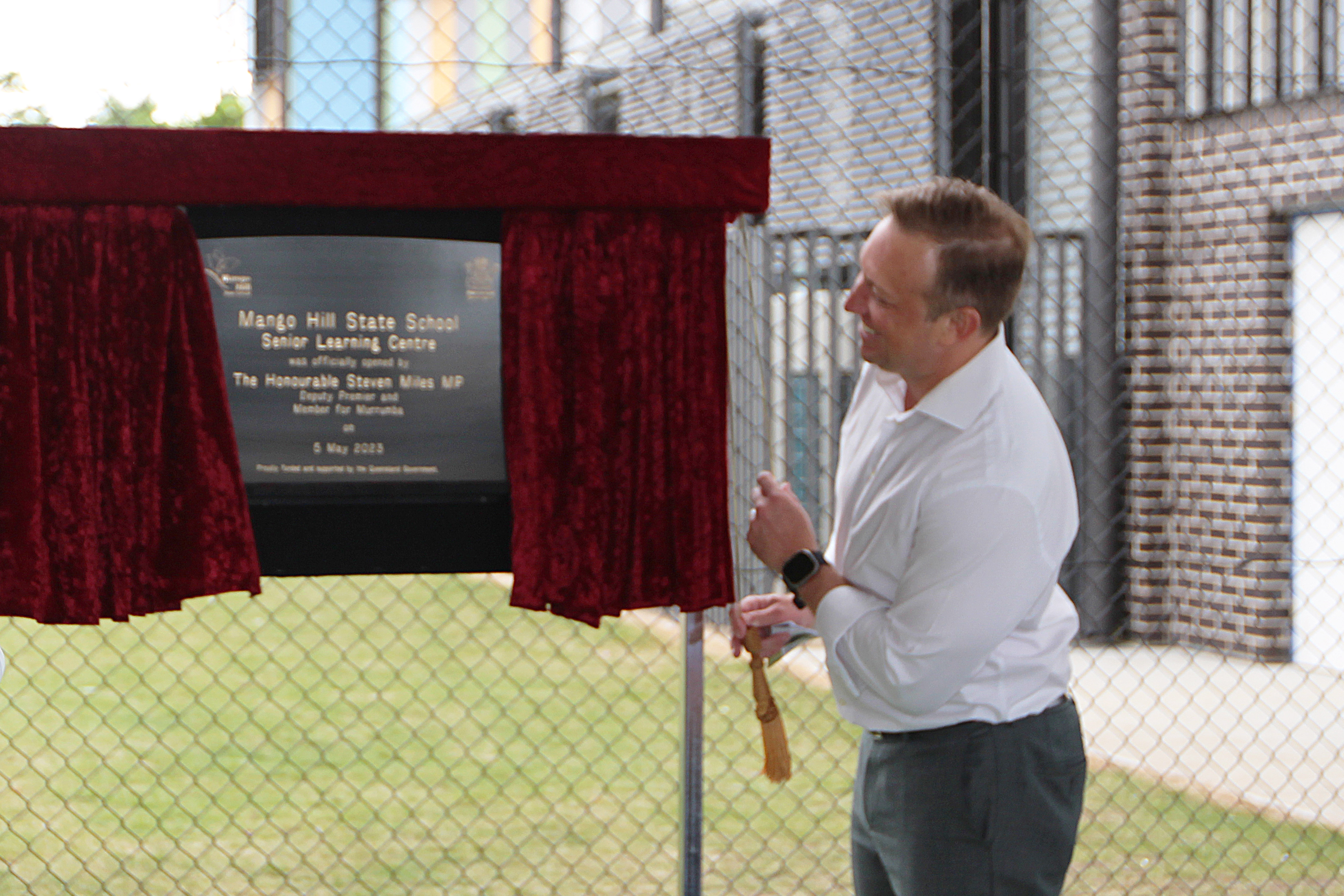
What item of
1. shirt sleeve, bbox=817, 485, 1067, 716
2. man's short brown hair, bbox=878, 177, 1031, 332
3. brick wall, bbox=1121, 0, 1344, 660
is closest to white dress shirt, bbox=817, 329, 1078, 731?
shirt sleeve, bbox=817, 485, 1067, 716

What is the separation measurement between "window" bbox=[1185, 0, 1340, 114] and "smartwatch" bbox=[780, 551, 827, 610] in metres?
5.24

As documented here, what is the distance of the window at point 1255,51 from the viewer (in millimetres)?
6363

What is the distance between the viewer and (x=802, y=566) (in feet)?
6.09

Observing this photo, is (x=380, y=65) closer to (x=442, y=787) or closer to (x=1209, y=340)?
(x=442, y=787)

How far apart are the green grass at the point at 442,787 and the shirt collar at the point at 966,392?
1827 mm

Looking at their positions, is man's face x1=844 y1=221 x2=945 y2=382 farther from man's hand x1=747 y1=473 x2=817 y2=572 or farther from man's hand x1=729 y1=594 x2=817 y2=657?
man's hand x1=729 y1=594 x2=817 y2=657

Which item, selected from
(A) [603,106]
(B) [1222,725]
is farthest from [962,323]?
(A) [603,106]

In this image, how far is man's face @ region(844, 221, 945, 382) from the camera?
69.0 inches

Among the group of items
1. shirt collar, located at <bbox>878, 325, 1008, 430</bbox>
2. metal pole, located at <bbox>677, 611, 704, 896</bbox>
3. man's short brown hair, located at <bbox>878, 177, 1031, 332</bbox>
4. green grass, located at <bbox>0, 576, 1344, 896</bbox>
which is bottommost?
green grass, located at <bbox>0, 576, 1344, 896</bbox>

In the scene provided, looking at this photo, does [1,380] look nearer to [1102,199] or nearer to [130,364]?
[130,364]

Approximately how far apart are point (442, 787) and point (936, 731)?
3302mm

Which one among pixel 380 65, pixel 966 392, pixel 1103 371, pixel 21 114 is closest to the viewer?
pixel 966 392

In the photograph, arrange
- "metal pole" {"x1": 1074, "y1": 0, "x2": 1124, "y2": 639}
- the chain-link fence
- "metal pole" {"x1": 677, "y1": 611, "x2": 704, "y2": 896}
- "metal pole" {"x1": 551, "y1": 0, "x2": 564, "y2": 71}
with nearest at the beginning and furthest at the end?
1. "metal pole" {"x1": 677, "y1": 611, "x2": 704, "y2": 896}
2. the chain-link fence
3. "metal pole" {"x1": 551, "y1": 0, "x2": 564, "y2": 71}
4. "metal pole" {"x1": 1074, "y1": 0, "x2": 1124, "y2": 639}

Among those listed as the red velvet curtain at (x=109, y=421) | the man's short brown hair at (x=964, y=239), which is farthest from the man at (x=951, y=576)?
the red velvet curtain at (x=109, y=421)
